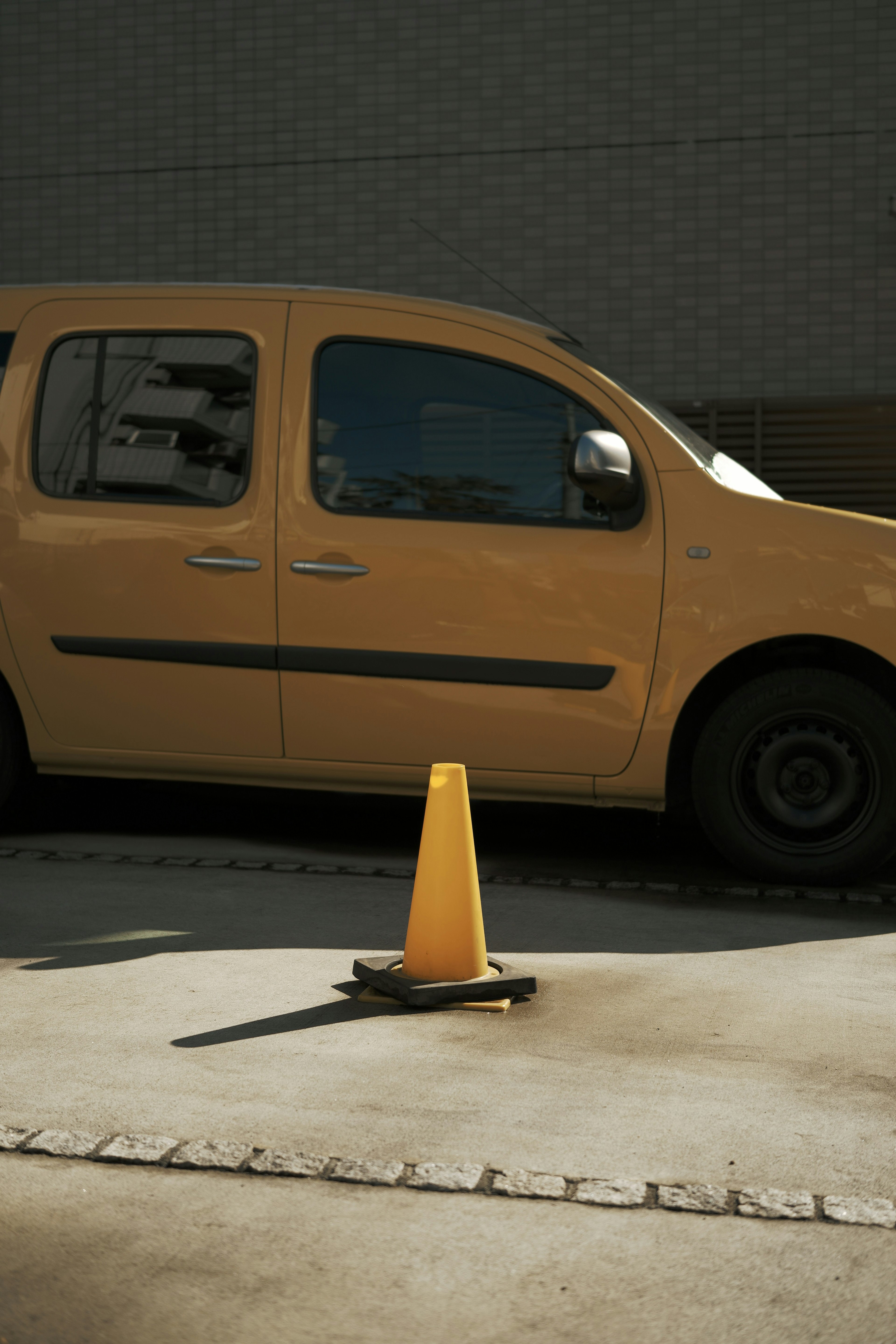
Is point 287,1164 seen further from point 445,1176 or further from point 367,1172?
point 445,1176

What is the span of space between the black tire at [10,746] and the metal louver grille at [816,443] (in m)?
5.04

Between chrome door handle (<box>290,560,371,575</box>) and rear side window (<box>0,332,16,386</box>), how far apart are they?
1.36m

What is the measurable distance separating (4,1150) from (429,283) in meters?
7.68

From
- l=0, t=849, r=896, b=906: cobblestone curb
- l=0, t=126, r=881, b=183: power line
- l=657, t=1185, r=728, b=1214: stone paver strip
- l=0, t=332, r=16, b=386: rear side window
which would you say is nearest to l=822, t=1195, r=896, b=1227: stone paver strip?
l=657, t=1185, r=728, b=1214: stone paver strip

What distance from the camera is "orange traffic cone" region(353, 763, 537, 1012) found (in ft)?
10.9

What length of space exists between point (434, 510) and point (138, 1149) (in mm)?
2758

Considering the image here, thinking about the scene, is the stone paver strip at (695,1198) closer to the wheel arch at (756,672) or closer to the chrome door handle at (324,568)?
the wheel arch at (756,672)

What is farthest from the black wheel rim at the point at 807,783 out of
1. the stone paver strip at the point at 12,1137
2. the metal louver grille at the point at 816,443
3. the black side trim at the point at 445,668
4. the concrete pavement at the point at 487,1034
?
the metal louver grille at the point at 816,443

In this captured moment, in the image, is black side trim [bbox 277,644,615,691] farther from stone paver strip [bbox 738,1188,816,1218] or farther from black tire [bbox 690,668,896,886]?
stone paver strip [bbox 738,1188,816,1218]

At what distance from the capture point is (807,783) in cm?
462

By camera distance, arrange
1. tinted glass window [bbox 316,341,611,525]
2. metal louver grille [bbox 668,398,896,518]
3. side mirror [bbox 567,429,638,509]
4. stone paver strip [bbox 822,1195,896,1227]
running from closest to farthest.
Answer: stone paver strip [bbox 822,1195,896,1227] → side mirror [bbox 567,429,638,509] → tinted glass window [bbox 316,341,611,525] → metal louver grille [bbox 668,398,896,518]

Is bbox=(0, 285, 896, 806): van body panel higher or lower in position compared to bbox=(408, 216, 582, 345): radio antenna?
lower

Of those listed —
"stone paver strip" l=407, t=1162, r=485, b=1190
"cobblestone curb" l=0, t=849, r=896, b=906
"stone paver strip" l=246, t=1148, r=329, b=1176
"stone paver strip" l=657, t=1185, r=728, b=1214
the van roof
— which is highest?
the van roof

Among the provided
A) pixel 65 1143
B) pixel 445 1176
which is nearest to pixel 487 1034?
pixel 445 1176
